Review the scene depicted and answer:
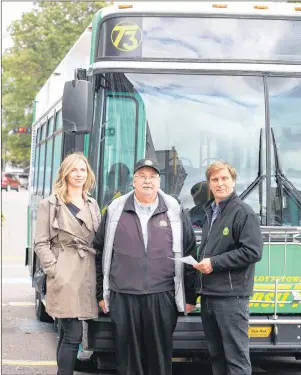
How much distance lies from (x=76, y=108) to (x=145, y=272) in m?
1.45

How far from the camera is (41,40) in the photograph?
47.3m

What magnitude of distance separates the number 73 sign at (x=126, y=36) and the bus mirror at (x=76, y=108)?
1.61 ft

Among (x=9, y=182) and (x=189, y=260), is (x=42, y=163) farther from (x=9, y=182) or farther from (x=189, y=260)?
(x=9, y=182)

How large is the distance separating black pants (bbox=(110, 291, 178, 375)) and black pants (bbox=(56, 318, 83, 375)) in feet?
0.94

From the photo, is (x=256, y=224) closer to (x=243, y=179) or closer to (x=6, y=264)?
(x=243, y=179)

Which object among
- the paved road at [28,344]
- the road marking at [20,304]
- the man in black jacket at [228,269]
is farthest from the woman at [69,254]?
the road marking at [20,304]

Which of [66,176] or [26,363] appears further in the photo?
[26,363]

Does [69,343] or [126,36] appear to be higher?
[126,36]

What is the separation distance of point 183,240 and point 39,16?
4414 centimetres

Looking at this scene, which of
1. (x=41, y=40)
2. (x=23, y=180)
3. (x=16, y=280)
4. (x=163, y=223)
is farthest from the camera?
(x=23, y=180)

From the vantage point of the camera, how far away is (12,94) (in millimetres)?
52156

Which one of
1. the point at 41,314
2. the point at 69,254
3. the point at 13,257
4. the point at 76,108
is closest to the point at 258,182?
the point at 76,108

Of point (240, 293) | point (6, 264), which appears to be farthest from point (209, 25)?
point (6, 264)

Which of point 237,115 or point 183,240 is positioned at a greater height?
point 237,115
